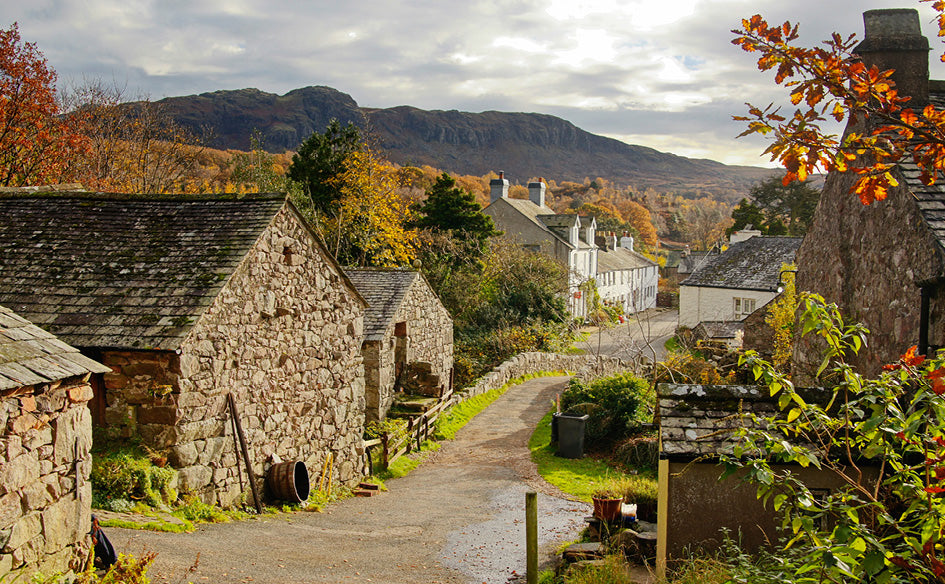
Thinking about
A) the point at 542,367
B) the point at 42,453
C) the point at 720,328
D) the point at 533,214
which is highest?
the point at 533,214

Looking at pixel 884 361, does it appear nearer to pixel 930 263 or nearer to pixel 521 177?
pixel 930 263

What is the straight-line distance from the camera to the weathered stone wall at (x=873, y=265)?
866cm

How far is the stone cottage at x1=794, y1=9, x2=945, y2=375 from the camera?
27.2 feet

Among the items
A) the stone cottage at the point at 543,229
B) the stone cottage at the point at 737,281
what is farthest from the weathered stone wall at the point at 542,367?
the stone cottage at the point at 543,229

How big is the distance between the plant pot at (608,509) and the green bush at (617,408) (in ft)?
28.1

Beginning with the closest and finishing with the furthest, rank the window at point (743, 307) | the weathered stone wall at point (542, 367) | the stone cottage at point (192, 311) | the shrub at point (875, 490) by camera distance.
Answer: the shrub at point (875, 490) < the stone cottage at point (192, 311) < the weathered stone wall at point (542, 367) < the window at point (743, 307)

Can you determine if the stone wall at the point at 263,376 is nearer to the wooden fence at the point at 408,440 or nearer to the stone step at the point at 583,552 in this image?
the wooden fence at the point at 408,440

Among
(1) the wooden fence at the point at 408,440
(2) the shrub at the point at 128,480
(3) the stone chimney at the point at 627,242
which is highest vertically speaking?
(3) the stone chimney at the point at 627,242

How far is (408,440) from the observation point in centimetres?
1798

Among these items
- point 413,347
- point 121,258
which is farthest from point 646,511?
point 413,347

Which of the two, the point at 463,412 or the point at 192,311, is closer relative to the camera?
the point at 192,311

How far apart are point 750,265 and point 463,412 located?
78.8 ft

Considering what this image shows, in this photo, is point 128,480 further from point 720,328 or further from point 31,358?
point 720,328

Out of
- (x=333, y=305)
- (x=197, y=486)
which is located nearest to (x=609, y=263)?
(x=333, y=305)
